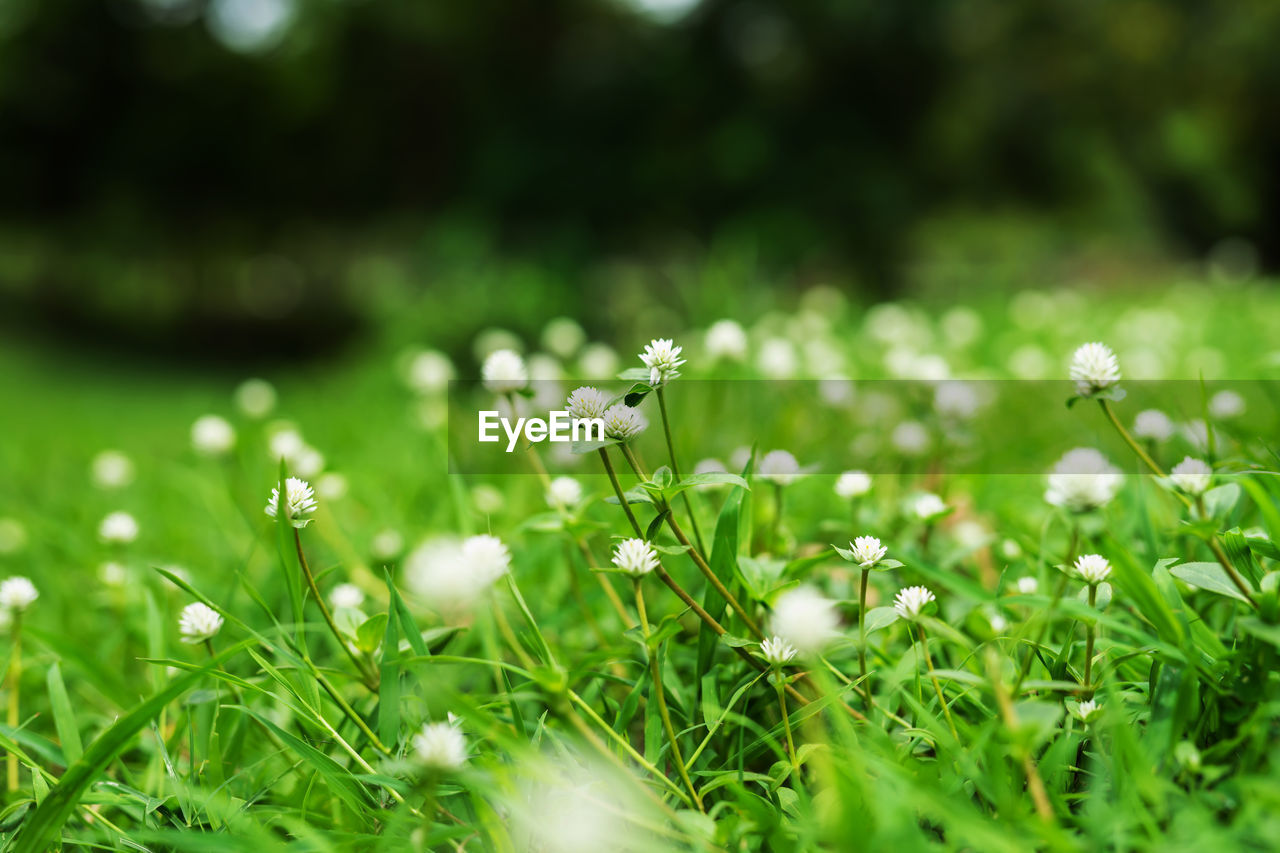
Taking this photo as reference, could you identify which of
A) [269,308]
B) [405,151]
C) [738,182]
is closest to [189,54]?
[405,151]

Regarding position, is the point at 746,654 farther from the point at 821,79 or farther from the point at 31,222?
the point at 31,222

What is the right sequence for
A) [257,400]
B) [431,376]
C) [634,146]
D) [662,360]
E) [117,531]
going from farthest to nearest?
[634,146], [257,400], [431,376], [117,531], [662,360]

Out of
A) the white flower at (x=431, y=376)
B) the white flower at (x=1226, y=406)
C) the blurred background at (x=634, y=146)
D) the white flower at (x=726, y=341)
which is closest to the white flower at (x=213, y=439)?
the white flower at (x=431, y=376)

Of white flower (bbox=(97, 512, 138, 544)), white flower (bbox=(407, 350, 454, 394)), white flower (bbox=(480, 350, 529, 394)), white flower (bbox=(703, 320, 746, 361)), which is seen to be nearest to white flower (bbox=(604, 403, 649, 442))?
white flower (bbox=(480, 350, 529, 394))

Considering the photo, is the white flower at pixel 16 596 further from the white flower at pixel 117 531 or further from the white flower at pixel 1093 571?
the white flower at pixel 1093 571

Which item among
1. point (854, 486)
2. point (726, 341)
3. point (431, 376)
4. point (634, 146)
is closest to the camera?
point (854, 486)

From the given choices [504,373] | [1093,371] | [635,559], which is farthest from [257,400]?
[1093,371]

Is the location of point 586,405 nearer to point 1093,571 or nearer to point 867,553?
point 867,553

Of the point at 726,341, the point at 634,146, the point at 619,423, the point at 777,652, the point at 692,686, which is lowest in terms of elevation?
the point at 692,686
